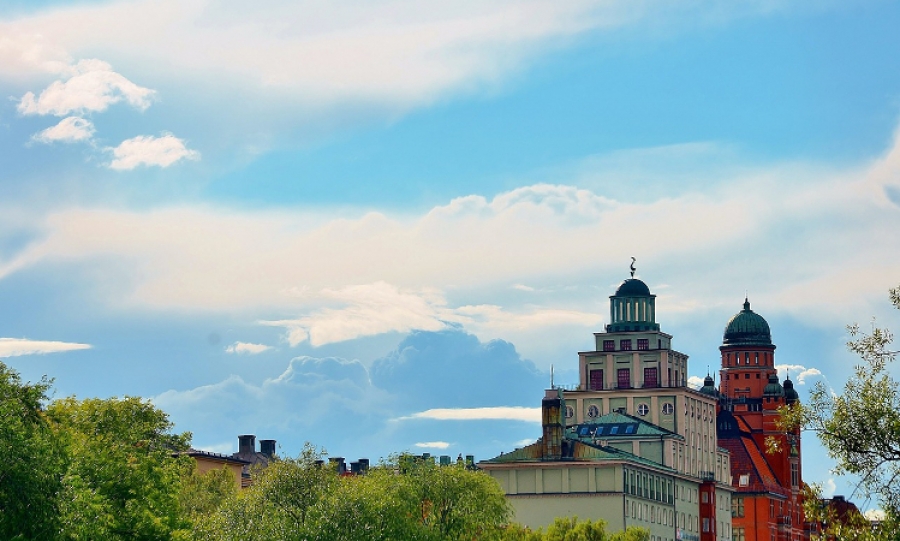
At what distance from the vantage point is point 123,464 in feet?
334

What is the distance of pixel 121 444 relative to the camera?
345 feet

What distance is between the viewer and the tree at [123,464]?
96.8 metres

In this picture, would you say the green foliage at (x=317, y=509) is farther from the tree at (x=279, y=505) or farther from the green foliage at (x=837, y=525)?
the green foliage at (x=837, y=525)

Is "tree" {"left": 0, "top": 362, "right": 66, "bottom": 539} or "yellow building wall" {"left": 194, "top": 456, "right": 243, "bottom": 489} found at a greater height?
"yellow building wall" {"left": 194, "top": 456, "right": 243, "bottom": 489}

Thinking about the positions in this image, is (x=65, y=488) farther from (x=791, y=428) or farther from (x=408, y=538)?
(x=408, y=538)

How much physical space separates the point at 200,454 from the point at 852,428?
137 metres

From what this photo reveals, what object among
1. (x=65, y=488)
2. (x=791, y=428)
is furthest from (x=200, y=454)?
(x=791, y=428)

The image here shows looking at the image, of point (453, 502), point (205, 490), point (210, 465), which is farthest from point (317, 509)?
point (210, 465)

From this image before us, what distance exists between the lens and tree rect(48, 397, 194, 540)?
96750mm

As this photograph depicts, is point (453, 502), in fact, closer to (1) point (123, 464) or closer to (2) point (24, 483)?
(1) point (123, 464)

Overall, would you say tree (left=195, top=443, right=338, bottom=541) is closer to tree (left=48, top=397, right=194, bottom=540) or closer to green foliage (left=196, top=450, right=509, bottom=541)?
green foliage (left=196, top=450, right=509, bottom=541)

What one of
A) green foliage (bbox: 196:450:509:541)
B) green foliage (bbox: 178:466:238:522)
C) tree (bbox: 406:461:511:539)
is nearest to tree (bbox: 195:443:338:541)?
green foliage (bbox: 196:450:509:541)

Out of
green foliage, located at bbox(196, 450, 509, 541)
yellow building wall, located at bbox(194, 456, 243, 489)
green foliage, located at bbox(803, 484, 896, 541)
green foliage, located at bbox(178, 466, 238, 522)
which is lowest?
green foliage, located at bbox(803, 484, 896, 541)

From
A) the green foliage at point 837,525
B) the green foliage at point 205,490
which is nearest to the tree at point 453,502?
Answer: the green foliage at point 205,490
